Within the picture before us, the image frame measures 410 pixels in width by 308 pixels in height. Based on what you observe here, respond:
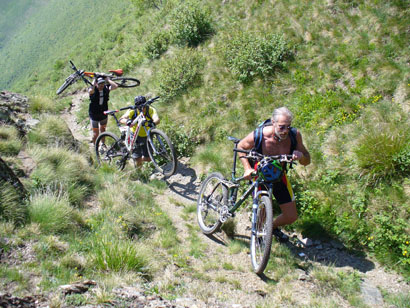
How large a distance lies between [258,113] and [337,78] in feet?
7.17

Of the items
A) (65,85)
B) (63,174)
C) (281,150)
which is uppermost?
(65,85)

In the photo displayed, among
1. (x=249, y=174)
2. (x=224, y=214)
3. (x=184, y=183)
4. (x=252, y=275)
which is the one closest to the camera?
(x=252, y=275)

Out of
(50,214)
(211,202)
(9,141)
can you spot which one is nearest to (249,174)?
(211,202)

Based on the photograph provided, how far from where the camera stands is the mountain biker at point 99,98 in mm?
9602

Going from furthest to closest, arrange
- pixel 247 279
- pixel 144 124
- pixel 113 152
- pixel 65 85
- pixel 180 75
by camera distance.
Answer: pixel 180 75, pixel 113 152, pixel 65 85, pixel 144 124, pixel 247 279

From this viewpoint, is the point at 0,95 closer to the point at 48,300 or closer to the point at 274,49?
the point at 274,49

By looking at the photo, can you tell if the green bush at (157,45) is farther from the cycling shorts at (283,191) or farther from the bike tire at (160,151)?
the cycling shorts at (283,191)

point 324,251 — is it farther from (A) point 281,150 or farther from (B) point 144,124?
(B) point 144,124


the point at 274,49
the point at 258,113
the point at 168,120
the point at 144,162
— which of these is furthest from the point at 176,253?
the point at 274,49

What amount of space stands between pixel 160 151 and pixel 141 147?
1.93 ft

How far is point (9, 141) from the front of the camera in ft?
24.3

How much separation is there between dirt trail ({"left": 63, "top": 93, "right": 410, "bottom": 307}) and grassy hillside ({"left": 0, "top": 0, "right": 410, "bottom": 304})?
26 cm

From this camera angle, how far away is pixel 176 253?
5188 mm

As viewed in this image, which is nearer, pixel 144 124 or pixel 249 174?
pixel 249 174
